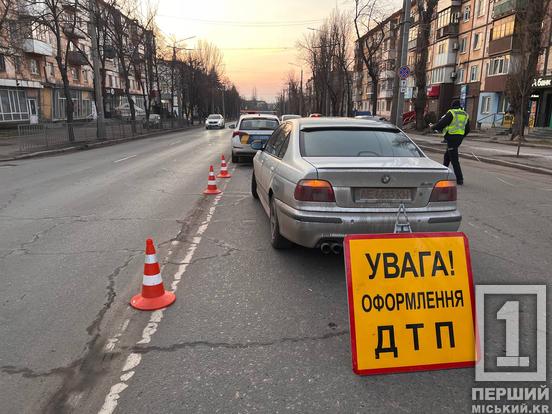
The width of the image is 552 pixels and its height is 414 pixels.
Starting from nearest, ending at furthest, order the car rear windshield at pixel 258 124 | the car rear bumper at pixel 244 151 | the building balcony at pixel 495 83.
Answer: the car rear bumper at pixel 244 151, the car rear windshield at pixel 258 124, the building balcony at pixel 495 83

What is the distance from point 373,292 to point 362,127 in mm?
3019

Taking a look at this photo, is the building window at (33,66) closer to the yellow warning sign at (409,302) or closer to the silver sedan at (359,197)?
the silver sedan at (359,197)

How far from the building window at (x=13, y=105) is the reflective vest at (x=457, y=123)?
120 ft

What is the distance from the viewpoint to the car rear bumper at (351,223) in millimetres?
4180

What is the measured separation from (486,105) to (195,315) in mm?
40041

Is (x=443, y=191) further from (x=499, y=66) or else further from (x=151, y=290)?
(x=499, y=66)

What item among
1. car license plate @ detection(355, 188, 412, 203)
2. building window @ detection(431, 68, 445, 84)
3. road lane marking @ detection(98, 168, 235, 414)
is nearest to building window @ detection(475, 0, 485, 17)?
building window @ detection(431, 68, 445, 84)

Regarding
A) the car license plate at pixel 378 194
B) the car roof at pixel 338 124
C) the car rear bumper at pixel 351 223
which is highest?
the car roof at pixel 338 124

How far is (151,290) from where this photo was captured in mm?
3816

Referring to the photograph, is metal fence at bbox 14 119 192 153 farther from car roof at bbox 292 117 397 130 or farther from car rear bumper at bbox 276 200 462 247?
car rear bumper at bbox 276 200 462 247

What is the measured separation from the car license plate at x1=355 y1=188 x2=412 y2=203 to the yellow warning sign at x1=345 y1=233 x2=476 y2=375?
4.38ft

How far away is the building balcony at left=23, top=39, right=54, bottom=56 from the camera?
38.1 metres

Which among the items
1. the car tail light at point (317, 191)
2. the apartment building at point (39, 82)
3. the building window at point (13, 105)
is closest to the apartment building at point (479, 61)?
the car tail light at point (317, 191)

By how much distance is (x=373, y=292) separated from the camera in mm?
2797
